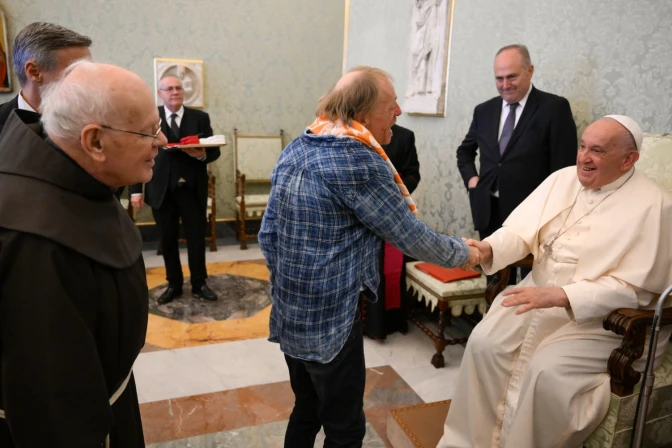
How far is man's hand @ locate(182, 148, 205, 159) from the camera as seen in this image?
403 centimetres

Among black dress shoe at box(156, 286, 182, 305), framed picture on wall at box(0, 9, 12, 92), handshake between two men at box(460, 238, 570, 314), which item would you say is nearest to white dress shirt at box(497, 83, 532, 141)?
handshake between two men at box(460, 238, 570, 314)

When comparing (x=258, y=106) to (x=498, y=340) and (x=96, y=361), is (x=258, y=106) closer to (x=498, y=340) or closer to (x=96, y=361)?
(x=498, y=340)

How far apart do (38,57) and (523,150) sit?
8.18 ft

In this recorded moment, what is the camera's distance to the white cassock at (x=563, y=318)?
2.00 metres

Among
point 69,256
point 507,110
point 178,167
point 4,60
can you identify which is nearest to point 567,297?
point 507,110

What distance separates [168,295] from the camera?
442cm

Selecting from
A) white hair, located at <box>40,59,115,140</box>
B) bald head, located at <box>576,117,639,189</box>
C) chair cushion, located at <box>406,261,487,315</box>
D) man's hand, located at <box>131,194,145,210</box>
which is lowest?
chair cushion, located at <box>406,261,487,315</box>

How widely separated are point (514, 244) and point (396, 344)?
1547mm

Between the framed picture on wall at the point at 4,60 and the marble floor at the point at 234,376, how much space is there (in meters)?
3.22

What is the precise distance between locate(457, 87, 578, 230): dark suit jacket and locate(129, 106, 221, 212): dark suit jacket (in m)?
2.17

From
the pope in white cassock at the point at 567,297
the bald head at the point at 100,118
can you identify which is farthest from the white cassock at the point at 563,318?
the bald head at the point at 100,118

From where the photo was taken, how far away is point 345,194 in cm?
158

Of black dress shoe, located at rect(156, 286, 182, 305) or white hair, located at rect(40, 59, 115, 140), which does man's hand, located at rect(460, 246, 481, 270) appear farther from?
black dress shoe, located at rect(156, 286, 182, 305)

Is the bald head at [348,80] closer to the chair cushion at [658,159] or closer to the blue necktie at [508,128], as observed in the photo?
the chair cushion at [658,159]
